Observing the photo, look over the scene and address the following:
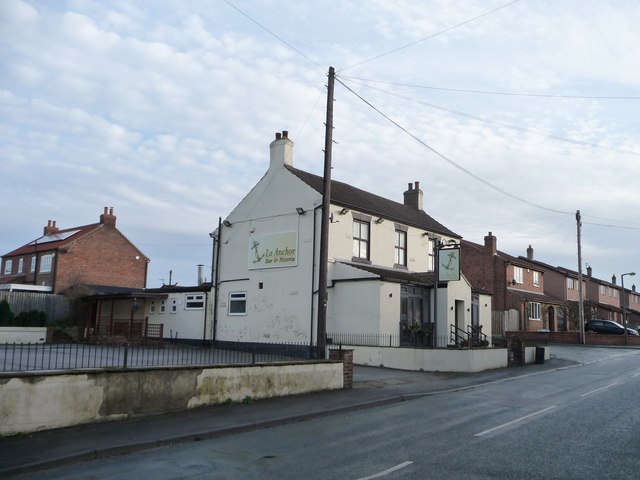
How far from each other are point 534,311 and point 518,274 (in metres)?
3.55

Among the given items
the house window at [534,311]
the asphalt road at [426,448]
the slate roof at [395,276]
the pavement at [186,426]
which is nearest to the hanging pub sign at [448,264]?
the slate roof at [395,276]

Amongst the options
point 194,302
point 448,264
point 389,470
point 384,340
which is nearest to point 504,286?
point 448,264

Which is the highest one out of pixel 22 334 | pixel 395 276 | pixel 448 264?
pixel 448 264

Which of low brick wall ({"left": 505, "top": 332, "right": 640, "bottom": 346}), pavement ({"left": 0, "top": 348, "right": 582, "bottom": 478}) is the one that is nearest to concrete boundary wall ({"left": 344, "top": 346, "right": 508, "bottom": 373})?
pavement ({"left": 0, "top": 348, "right": 582, "bottom": 478})

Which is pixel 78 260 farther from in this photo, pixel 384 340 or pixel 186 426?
pixel 186 426

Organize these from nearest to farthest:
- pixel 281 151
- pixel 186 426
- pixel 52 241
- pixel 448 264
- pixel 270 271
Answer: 1. pixel 186 426
2. pixel 448 264
3. pixel 270 271
4. pixel 281 151
5. pixel 52 241

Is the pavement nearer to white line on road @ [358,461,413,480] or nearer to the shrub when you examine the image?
white line on road @ [358,461,413,480]

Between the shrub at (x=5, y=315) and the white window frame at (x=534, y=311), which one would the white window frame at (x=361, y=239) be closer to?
the shrub at (x=5, y=315)

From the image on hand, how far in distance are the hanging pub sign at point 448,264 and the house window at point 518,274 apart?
2573 cm

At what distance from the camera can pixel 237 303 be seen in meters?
29.3

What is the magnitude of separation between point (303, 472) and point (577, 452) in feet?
14.0

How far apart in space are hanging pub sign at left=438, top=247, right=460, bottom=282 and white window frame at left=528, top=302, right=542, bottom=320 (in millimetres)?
26624

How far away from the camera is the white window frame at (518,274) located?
1947 inches

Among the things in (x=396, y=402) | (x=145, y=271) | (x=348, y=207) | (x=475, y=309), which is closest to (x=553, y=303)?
(x=475, y=309)
